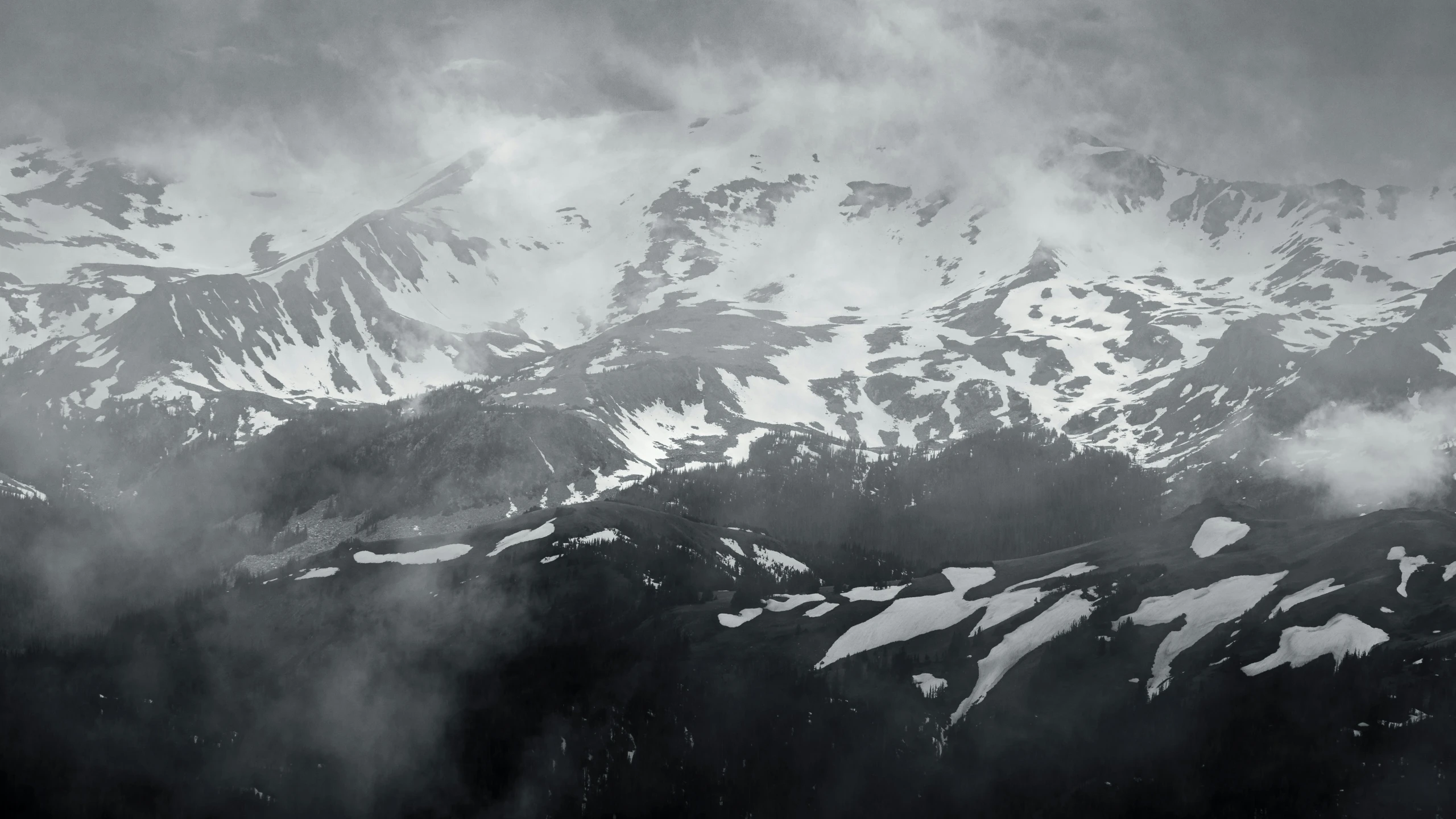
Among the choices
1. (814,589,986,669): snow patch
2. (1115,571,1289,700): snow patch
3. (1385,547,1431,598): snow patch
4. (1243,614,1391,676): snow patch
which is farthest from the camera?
(814,589,986,669): snow patch

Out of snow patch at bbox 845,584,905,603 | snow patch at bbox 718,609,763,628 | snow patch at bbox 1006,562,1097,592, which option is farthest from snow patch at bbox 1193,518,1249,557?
snow patch at bbox 718,609,763,628

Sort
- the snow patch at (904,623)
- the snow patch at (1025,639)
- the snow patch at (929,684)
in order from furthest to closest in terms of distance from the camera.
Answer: the snow patch at (904,623), the snow patch at (929,684), the snow patch at (1025,639)

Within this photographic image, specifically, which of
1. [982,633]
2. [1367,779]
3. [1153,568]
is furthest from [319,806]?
[1367,779]

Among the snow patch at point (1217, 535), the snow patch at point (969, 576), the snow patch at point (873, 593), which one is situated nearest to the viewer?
the snow patch at point (1217, 535)

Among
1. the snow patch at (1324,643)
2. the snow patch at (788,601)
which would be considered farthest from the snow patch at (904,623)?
the snow patch at (1324,643)

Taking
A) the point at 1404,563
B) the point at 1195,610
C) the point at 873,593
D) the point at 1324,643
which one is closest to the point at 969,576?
A: the point at 873,593

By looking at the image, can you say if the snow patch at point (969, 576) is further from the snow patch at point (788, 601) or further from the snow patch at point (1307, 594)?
the snow patch at point (1307, 594)

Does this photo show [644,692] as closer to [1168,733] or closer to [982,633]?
[982,633]

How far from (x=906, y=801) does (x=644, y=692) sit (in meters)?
41.8

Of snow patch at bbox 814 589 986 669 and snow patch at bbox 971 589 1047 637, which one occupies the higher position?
snow patch at bbox 971 589 1047 637

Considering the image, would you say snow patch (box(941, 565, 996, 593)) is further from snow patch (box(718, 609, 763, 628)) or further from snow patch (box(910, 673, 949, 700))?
snow patch (box(718, 609, 763, 628))

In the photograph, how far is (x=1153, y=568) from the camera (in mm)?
153625

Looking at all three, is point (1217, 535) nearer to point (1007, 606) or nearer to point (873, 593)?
point (1007, 606)

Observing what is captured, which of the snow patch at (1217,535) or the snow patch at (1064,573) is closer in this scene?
the snow patch at (1217,535)
